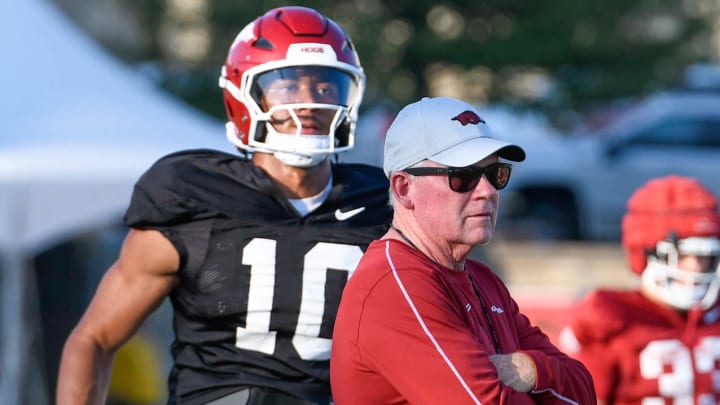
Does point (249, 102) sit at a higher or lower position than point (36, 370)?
higher

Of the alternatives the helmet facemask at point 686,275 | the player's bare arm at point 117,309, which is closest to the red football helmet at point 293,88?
the player's bare arm at point 117,309

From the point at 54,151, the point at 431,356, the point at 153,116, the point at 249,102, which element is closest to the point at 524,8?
the point at 153,116

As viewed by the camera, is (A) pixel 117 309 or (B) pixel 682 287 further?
(B) pixel 682 287

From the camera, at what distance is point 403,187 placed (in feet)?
8.84

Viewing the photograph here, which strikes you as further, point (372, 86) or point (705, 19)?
point (705, 19)

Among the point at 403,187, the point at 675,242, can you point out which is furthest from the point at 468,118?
the point at 675,242

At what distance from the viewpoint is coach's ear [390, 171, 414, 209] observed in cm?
268

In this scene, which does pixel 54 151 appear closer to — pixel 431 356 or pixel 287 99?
pixel 287 99

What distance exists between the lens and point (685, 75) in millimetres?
15602

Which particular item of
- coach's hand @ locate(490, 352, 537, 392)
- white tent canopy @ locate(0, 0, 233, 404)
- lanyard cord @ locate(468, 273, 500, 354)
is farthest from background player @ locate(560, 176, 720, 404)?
white tent canopy @ locate(0, 0, 233, 404)

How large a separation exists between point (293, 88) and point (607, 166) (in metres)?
12.1

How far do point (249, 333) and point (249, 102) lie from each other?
659 millimetres

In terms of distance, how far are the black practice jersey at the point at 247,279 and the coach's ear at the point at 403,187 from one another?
76 cm

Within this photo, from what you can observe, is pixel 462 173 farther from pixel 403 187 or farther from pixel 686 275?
pixel 686 275
